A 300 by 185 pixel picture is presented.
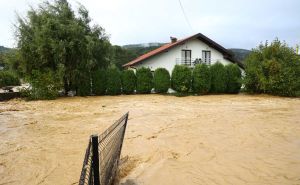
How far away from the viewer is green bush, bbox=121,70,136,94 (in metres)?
21.1

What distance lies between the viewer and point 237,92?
22.3 meters

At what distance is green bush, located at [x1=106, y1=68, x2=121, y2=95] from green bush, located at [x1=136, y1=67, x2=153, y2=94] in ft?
5.47

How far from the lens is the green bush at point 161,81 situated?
21078mm

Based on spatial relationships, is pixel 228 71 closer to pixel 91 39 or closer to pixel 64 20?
pixel 91 39

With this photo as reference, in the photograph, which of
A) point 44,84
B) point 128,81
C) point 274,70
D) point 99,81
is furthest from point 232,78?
point 44,84

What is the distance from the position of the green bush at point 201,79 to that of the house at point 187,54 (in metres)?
6.20

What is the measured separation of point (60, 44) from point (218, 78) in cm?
1320

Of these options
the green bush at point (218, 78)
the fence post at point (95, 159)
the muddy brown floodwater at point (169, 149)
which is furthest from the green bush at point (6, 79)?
the fence post at point (95, 159)

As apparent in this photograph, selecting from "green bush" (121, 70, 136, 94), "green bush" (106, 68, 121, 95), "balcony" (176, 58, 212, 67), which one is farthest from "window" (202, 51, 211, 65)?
"green bush" (106, 68, 121, 95)

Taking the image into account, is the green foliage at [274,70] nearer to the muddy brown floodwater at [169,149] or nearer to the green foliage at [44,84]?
the muddy brown floodwater at [169,149]

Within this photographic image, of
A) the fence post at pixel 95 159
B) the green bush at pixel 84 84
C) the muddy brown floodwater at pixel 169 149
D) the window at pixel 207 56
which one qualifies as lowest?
the muddy brown floodwater at pixel 169 149

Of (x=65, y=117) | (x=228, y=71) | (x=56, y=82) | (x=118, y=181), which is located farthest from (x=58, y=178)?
(x=228, y=71)

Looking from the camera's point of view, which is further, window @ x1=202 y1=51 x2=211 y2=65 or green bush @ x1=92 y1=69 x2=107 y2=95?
window @ x1=202 y1=51 x2=211 y2=65

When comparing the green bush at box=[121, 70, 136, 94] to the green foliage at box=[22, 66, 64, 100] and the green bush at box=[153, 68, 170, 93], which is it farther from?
the green foliage at box=[22, 66, 64, 100]
